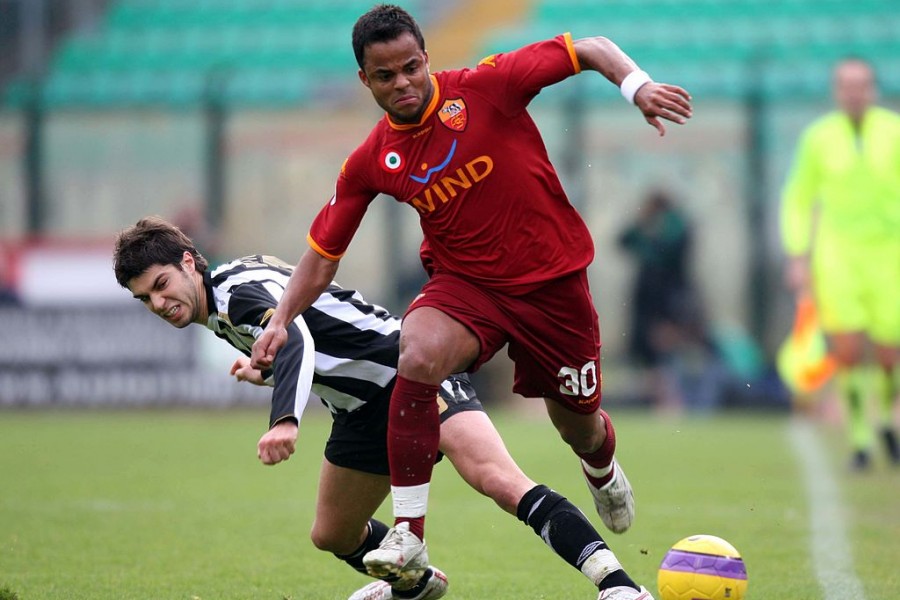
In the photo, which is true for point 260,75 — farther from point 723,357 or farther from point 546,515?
point 546,515

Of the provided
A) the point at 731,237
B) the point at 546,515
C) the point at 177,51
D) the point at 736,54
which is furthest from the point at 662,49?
the point at 546,515

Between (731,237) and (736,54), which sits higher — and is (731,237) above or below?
below

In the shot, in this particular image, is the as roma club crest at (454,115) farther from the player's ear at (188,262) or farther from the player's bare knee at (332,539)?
the player's bare knee at (332,539)

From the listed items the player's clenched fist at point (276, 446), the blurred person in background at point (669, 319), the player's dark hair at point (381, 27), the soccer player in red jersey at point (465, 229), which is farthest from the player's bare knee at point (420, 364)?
the blurred person in background at point (669, 319)

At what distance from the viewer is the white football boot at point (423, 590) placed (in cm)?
487

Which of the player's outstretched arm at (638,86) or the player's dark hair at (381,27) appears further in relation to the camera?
the player's dark hair at (381,27)

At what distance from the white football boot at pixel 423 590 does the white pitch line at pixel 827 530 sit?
1416mm

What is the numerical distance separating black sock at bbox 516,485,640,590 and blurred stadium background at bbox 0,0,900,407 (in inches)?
398

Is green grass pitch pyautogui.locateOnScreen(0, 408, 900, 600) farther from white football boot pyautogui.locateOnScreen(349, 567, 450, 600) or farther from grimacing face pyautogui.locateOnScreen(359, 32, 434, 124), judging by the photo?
grimacing face pyautogui.locateOnScreen(359, 32, 434, 124)

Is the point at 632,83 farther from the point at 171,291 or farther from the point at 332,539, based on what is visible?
the point at 332,539

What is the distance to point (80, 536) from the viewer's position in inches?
258

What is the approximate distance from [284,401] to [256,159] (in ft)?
39.2

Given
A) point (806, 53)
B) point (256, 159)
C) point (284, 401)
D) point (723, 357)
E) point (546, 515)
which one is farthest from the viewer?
point (806, 53)

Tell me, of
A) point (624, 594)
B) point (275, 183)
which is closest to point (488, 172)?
point (624, 594)
